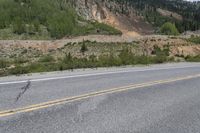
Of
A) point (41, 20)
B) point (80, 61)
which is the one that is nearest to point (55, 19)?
point (41, 20)

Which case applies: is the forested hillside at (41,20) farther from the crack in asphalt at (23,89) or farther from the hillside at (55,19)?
the crack in asphalt at (23,89)

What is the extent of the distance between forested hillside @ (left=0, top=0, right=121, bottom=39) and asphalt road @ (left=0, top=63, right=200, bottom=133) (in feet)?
209

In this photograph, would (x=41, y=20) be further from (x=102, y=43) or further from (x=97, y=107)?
(x=97, y=107)

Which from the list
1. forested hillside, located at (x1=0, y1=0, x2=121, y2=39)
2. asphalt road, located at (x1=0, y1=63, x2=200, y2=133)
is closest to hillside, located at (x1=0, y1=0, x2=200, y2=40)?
forested hillside, located at (x1=0, y1=0, x2=121, y2=39)

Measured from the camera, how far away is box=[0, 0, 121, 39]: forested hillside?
7706cm

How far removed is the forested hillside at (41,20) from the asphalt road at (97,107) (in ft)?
209

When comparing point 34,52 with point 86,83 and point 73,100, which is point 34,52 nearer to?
point 86,83

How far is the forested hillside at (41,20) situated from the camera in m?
77.1

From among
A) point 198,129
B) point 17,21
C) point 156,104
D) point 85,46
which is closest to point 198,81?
point 156,104

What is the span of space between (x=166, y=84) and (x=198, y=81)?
199 centimetres

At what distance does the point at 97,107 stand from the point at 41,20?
3341 inches

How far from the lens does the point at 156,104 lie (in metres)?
8.32

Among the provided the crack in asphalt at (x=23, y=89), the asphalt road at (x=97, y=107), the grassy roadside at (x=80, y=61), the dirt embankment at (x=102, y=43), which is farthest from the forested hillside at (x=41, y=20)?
the asphalt road at (x=97, y=107)

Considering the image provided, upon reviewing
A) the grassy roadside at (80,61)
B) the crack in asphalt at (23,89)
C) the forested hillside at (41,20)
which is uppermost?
the forested hillside at (41,20)
